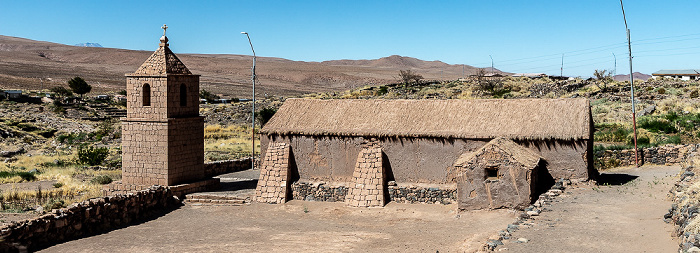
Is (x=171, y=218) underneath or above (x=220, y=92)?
underneath

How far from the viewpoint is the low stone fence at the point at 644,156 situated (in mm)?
24797

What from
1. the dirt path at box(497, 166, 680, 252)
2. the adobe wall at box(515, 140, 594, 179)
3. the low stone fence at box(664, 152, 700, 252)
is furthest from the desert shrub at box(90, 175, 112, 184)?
the low stone fence at box(664, 152, 700, 252)

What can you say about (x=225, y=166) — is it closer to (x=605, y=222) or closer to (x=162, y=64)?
(x=162, y=64)

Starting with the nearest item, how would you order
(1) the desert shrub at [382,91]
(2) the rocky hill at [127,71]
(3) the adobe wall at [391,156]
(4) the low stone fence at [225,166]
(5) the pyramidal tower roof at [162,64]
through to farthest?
(3) the adobe wall at [391,156], (5) the pyramidal tower roof at [162,64], (4) the low stone fence at [225,166], (1) the desert shrub at [382,91], (2) the rocky hill at [127,71]

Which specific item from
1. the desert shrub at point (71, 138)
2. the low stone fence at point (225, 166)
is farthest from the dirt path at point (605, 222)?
the desert shrub at point (71, 138)

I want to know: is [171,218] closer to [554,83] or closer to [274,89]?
[554,83]

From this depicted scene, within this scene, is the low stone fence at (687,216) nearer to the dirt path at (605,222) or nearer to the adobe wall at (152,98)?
the dirt path at (605,222)

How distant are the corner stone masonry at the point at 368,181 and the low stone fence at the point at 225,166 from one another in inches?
332

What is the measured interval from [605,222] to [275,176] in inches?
435

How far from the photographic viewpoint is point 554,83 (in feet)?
182

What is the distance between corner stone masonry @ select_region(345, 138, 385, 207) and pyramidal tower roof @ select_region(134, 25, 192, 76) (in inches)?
290

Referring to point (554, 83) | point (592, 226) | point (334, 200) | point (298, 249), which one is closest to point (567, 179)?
point (592, 226)

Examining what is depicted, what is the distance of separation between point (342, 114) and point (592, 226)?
10344mm

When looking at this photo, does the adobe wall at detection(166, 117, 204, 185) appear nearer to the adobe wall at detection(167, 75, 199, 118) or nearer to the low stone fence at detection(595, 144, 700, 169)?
the adobe wall at detection(167, 75, 199, 118)
